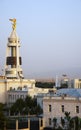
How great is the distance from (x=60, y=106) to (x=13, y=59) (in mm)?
57577

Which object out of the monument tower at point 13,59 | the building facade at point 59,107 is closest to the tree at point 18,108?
the building facade at point 59,107

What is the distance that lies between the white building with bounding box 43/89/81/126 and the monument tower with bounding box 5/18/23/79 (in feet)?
177

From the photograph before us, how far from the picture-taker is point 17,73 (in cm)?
10069

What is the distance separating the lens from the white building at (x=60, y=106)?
1750 inches

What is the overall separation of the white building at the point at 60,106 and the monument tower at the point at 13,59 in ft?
177

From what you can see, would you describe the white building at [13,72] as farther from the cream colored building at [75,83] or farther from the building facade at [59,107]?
the building facade at [59,107]

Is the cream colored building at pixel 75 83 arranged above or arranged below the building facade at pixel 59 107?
above

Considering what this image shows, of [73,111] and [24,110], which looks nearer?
[73,111]

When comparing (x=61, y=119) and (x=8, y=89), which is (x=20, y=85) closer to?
(x=8, y=89)

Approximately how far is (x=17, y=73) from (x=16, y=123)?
194 feet

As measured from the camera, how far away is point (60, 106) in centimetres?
4544

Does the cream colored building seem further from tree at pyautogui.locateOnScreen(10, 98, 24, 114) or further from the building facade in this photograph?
the building facade

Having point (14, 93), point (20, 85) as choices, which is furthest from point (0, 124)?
point (20, 85)

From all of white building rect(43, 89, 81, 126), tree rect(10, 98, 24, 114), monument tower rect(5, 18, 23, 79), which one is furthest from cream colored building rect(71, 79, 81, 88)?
white building rect(43, 89, 81, 126)
